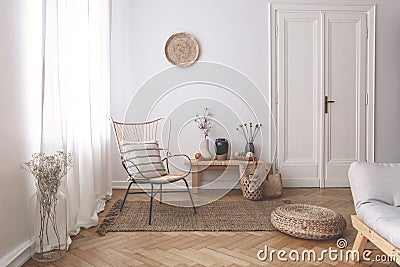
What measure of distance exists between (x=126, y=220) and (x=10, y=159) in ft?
4.60

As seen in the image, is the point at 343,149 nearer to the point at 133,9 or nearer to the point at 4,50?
the point at 133,9

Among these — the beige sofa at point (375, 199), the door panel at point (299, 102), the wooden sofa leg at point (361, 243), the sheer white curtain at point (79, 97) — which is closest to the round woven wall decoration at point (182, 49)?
the sheer white curtain at point (79, 97)

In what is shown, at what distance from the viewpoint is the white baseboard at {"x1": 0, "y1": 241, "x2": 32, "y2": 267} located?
102 inches

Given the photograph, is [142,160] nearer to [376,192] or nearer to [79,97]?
[79,97]

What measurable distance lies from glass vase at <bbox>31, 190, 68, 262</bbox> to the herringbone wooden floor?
79 mm

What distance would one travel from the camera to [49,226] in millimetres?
2912

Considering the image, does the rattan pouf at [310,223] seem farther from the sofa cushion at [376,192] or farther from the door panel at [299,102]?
the door panel at [299,102]

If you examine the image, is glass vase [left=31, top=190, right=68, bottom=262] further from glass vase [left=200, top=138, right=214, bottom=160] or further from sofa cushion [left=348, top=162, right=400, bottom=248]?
glass vase [left=200, top=138, right=214, bottom=160]

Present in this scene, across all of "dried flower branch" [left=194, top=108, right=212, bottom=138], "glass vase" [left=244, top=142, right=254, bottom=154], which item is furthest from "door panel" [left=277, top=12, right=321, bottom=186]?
"dried flower branch" [left=194, top=108, right=212, bottom=138]

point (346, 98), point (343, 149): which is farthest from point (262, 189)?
point (346, 98)

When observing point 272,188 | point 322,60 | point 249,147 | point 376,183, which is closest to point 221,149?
point 249,147

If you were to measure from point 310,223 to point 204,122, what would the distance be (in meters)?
2.41

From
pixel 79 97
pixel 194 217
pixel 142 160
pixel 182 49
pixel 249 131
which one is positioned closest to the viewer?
pixel 79 97

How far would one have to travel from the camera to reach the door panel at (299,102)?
5.38 metres
